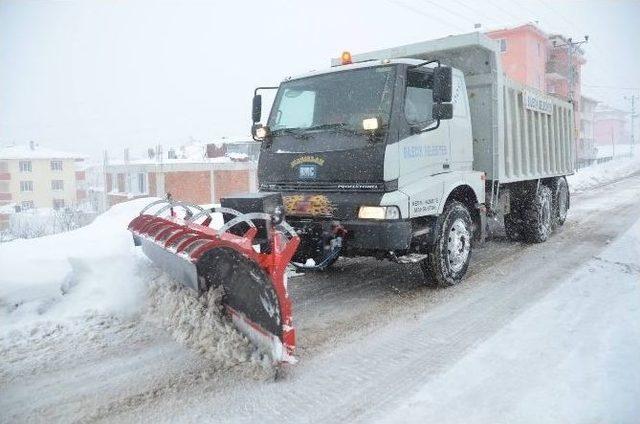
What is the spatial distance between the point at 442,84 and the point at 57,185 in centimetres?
5641

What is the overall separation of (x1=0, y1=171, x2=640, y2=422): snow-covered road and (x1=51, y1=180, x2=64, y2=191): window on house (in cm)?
5469

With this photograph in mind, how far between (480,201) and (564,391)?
3.16 meters

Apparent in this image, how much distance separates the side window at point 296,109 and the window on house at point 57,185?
177ft

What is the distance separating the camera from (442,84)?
15.1 ft

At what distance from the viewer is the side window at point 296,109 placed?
518cm

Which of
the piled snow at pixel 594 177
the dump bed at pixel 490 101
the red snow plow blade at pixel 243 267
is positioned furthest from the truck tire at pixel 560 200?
the piled snow at pixel 594 177

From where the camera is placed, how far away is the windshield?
15.5 ft

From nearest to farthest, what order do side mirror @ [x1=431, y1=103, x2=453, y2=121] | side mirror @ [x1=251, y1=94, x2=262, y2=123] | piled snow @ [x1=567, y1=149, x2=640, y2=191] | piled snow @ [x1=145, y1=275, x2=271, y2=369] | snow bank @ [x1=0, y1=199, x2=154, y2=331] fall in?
1. piled snow @ [x1=145, y1=275, x2=271, y2=369]
2. snow bank @ [x1=0, y1=199, x2=154, y2=331]
3. side mirror @ [x1=431, y1=103, x2=453, y2=121]
4. side mirror @ [x1=251, y1=94, x2=262, y2=123]
5. piled snow @ [x1=567, y1=149, x2=640, y2=191]

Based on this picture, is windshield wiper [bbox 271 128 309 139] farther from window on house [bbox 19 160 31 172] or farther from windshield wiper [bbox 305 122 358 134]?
window on house [bbox 19 160 31 172]

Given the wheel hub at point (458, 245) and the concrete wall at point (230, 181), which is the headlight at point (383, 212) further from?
the concrete wall at point (230, 181)

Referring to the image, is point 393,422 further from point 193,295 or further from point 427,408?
point 193,295

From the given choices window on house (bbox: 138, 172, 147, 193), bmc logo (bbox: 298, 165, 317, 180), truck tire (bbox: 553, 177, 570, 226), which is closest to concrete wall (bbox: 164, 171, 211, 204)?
window on house (bbox: 138, 172, 147, 193)

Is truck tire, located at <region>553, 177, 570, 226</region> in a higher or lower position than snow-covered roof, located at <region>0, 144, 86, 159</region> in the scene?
lower

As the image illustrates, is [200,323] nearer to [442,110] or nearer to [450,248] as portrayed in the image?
[450,248]
